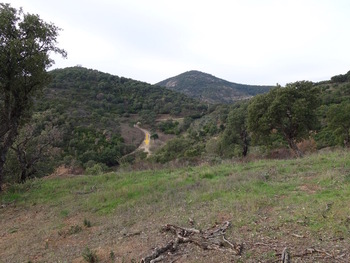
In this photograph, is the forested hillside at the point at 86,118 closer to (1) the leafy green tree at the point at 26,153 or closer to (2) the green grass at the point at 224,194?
(1) the leafy green tree at the point at 26,153

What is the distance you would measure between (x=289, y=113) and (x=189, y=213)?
1599cm

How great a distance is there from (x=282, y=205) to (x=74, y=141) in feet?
107

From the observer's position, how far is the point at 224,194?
8.48 metres

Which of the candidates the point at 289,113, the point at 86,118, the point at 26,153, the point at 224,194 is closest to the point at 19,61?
the point at 26,153

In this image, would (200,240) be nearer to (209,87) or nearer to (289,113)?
(289,113)

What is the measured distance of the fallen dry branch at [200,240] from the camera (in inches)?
192

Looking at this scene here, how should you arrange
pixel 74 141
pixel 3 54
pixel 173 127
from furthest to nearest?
pixel 173 127 < pixel 74 141 < pixel 3 54

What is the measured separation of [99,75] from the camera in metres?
68.0

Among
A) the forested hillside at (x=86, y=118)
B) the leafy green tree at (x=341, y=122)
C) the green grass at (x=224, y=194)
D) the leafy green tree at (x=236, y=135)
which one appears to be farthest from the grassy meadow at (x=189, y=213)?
the leafy green tree at (x=236, y=135)

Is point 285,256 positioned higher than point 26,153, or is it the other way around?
point 26,153

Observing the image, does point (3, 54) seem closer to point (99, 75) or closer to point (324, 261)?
point (324, 261)

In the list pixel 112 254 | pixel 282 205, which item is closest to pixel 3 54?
pixel 112 254

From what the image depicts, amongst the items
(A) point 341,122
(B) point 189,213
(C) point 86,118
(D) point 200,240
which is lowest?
(B) point 189,213

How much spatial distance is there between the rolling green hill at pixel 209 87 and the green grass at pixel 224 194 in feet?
350
